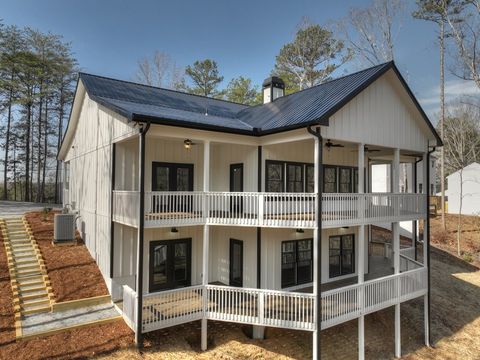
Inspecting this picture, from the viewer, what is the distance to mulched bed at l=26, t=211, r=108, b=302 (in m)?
10.8

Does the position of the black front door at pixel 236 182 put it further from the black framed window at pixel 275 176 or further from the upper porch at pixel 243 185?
the black framed window at pixel 275 176

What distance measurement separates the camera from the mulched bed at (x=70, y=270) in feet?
35.4

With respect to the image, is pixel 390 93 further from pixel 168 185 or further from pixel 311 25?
pixel 311 25

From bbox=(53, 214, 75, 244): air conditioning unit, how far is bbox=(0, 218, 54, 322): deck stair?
90 cm

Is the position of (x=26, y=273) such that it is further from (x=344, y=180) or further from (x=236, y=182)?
(x=344, y=180)

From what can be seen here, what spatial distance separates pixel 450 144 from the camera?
36312mm

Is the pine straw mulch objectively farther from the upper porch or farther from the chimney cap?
the chimney cap

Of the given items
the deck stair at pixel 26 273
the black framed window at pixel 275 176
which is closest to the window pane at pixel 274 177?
the black framed window at pixel 275 176

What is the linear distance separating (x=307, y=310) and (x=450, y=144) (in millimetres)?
36548

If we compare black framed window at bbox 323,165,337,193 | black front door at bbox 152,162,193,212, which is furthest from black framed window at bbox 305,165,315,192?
black front door at bbox 152,162,193,212

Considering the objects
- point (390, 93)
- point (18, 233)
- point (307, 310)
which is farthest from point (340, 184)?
point (18, 233)

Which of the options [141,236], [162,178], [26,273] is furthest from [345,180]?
[26,273]

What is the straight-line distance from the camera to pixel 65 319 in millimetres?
9438

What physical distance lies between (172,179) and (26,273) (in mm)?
6449
